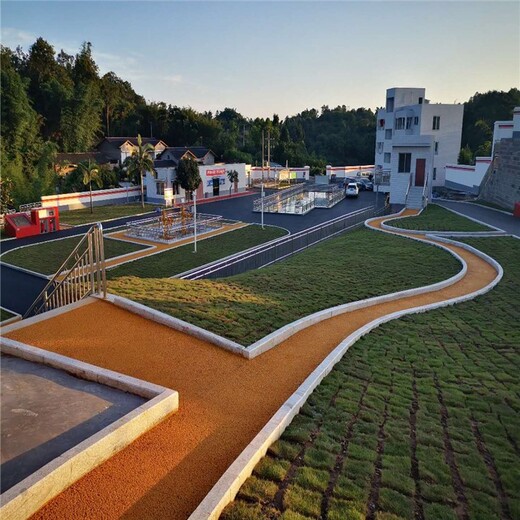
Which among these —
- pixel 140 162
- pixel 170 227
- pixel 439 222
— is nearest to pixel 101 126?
pixel 140 162

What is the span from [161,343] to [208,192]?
41.3m

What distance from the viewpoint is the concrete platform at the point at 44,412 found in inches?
216

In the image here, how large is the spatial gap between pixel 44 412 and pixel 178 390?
193cm

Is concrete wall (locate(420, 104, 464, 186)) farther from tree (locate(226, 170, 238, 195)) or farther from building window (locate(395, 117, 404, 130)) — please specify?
tree (locate(226, 170, 238, 195))

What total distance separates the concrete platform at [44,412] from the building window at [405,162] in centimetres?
3562

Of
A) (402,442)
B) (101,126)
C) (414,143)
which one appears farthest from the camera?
(101,126)

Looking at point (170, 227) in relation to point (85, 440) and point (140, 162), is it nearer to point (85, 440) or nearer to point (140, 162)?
point (140, 162)

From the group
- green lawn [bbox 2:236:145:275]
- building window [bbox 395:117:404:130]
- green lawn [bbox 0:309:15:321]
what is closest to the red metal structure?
green lawn [bbox 2:236:145:275]

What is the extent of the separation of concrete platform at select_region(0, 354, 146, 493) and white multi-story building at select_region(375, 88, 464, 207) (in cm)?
3263

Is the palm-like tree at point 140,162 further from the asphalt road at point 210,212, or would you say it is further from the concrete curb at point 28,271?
the concrete curb at point 28,271

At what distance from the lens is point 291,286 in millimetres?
15258

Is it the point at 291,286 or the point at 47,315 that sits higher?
the point at 47,315

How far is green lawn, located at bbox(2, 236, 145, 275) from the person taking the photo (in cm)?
2369

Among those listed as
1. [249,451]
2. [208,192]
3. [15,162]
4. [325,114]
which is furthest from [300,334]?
[325,114]
